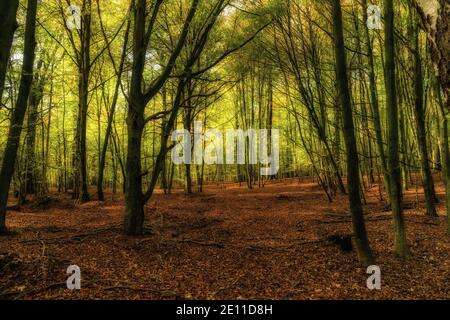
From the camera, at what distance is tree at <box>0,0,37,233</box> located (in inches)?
262

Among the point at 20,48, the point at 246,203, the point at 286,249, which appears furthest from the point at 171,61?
the point at 20,48

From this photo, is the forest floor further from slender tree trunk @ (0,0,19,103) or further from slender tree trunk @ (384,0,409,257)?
slender tree trunk @ (0,0,19,103)

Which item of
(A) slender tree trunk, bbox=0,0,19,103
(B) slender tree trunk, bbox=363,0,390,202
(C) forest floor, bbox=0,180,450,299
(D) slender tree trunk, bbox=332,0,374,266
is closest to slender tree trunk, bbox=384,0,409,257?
(C) forest floor, bbox=0,180,450,299

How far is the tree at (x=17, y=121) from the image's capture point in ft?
21.8

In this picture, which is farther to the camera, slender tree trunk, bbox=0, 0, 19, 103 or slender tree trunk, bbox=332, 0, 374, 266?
slender tree trunk, bbox=332, 0, 374, 266

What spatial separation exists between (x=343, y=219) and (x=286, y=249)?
11.2 ft

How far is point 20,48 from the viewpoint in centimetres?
1341

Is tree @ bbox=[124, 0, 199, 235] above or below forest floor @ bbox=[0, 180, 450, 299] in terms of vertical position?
above

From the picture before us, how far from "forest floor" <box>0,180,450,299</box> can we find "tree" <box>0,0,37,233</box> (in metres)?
0.97

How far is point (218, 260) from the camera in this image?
17.4ft

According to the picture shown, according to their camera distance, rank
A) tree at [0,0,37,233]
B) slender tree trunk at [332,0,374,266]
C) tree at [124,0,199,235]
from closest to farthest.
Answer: slender tree trunk at [332,0,374,266], tree at [124,0,199,235], tree at [0,0,37,233]

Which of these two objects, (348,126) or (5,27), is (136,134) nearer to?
(5,27)

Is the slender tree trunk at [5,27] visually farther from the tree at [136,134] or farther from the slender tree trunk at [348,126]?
the slender tree trunk at [348,126]

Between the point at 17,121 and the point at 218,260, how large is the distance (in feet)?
17.8
